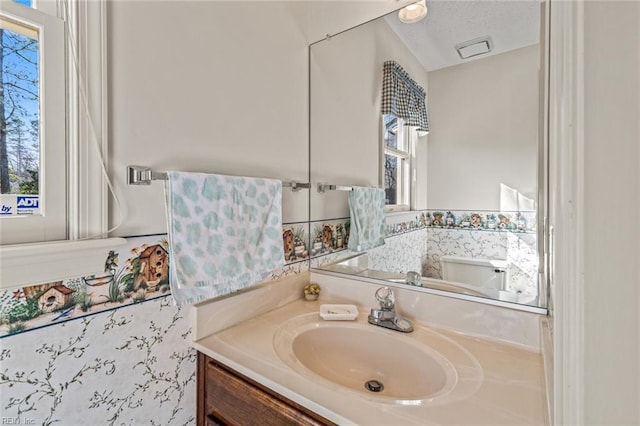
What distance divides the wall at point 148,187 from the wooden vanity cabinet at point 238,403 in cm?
5

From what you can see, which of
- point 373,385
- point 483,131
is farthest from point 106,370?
point 483,131

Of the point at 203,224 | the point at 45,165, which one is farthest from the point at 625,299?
the point at 45,165

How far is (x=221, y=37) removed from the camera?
94 centimetres

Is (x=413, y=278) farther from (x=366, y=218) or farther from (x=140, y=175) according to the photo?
(x=140, y=175)

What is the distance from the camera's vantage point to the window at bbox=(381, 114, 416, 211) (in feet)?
3.72

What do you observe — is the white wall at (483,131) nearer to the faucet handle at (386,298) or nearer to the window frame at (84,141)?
the faucet handle at (386,298)

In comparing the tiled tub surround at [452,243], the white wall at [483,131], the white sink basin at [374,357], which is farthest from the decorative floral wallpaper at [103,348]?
the white wall at [483,131]

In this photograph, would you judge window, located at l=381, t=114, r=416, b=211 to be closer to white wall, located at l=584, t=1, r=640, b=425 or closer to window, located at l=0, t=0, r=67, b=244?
white wall, located at l=584, t=1, r=640, b=425

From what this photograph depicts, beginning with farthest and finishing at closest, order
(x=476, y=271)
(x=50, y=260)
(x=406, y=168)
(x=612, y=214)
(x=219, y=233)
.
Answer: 1. (x=406, y=168)
2. (x=476, y=271)
3. (x=219, y=233)
4. (x=50, y=260)
5. (x=612, y=214)

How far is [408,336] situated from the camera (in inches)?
35.6

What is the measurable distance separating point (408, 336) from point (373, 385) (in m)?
0.18

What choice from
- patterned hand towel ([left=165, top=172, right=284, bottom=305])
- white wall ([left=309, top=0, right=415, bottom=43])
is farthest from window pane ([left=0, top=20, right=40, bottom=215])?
white wall ([left=309, top=0, right=415, bottom=43])

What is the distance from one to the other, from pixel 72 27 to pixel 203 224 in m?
0.52

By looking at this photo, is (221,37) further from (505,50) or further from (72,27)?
(505,50)
